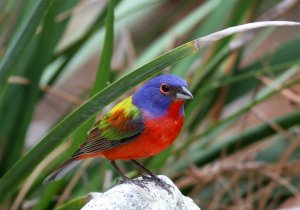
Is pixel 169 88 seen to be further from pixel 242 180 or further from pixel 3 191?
pixel 242 180

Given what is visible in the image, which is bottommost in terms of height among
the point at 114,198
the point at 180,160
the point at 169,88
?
the point at 180,160

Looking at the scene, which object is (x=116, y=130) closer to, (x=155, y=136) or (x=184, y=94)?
(x=155, y=136)

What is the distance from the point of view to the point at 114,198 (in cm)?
230

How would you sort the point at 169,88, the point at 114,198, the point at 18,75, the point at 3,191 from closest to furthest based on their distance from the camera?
the point at 114,198 < the point at 169,88 < the point at 3,191 < the point at 18,75

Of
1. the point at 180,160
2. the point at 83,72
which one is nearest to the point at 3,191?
the point at 180,160

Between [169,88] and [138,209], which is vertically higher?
[169,88]

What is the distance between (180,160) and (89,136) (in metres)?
1.09

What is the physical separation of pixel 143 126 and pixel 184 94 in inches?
7.1

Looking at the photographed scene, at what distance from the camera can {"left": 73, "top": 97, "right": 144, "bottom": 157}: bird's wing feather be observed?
2727 mm

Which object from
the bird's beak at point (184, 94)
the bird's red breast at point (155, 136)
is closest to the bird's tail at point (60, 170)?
the bird's red breast at point (155, 136)

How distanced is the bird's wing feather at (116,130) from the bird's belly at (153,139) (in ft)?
0.09

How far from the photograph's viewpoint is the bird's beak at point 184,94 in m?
2.63

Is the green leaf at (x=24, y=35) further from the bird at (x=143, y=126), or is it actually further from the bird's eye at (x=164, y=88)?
the bird's eye at (x=164, y=88)

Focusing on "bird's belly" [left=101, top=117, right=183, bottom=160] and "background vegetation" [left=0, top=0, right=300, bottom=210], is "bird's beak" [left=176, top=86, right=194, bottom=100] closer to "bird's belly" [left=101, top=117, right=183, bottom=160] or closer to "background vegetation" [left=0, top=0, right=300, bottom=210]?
"bird's belly" [left=101, top=117, right=183, bottom=160]
